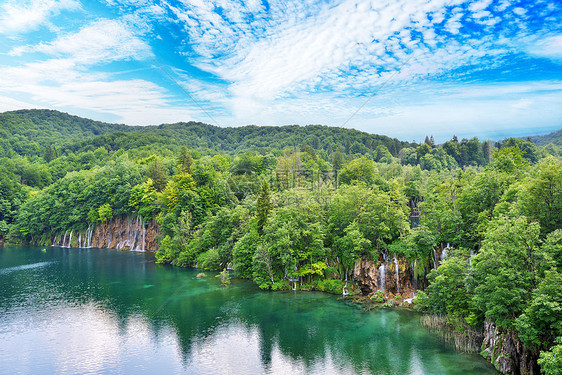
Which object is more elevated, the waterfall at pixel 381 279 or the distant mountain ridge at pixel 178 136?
the distant mountain ridge at pixel 178 136

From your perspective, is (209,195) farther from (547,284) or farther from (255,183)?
(547,284)

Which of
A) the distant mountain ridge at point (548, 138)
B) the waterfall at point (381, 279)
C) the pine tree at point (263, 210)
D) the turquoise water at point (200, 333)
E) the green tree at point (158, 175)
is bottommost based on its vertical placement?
the turquoise water at point (200, 333)

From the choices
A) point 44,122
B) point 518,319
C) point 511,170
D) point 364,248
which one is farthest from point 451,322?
point 44,122

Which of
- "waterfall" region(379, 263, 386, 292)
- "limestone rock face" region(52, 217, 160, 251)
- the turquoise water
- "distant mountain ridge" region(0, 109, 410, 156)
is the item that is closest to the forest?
"waterfall" region(379, 263, 386, 292)

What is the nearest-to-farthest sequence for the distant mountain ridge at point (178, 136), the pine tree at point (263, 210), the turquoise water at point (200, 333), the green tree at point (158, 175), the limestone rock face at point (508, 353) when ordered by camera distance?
1. the limestone rock face at point (508, 353)
2. the turquoise water at point (200, 333)
3. the pine tree at point (263, 210)
4. the green tree at point (158, 175)
5. the distant mountain ridge at point (178, 136)

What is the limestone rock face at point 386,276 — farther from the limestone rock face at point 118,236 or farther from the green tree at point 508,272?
the limestone rock face at point 118,236

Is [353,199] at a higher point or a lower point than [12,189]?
lower

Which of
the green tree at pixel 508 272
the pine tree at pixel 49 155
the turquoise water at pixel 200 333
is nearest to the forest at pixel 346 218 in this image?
the green tree at pixel 508 272
